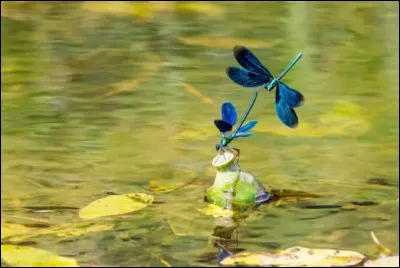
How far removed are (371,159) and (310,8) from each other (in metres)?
1.25

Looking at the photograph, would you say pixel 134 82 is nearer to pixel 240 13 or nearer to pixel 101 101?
pixel 101 101

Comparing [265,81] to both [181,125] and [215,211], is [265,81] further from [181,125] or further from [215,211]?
[181,125]

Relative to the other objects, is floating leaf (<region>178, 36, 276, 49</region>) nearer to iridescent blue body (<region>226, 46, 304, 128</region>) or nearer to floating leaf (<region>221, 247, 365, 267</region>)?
iridescent blue body (<region>226, 46, 304, 128</region>)

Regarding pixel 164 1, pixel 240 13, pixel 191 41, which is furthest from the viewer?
pixel 164 1

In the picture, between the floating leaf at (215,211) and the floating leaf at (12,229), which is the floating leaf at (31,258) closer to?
the floating leaf at (12,229)

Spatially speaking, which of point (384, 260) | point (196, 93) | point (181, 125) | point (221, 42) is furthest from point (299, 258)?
point (221, 42)

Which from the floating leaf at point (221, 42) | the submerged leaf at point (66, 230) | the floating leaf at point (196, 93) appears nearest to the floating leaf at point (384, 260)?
the submerged leaf at point (66, 230)

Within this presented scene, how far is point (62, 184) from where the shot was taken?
98 cm

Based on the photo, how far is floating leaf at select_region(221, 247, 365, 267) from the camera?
29.5 inches

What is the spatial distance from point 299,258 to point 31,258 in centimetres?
27

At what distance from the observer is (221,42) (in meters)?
1.84

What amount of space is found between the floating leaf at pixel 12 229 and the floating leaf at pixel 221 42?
1020 millimetres

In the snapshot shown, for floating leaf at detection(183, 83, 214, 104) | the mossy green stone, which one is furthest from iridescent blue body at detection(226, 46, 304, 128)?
floating leaf at detection(183, 83, 214, 104)

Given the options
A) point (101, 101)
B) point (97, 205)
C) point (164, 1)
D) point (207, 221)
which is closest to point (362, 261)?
point (207, 221)
